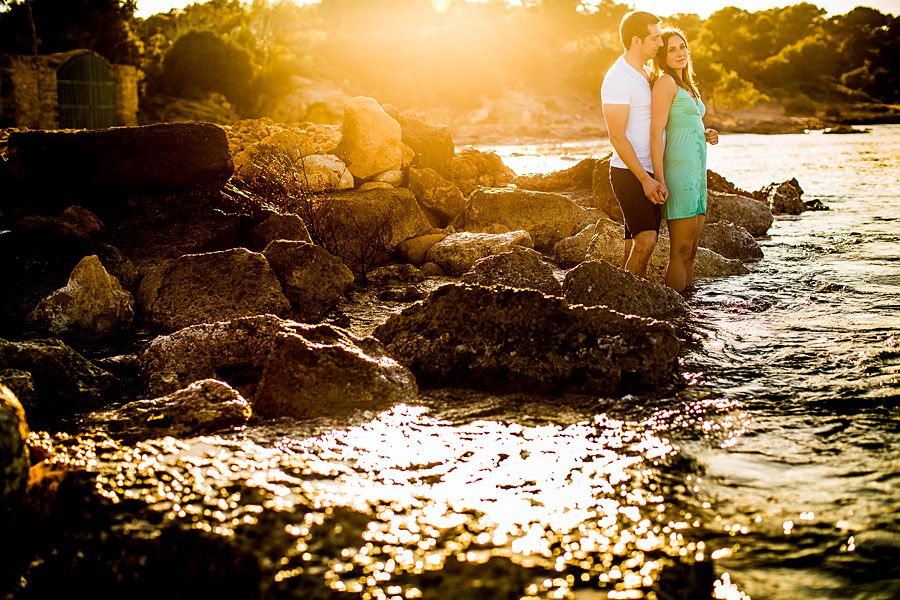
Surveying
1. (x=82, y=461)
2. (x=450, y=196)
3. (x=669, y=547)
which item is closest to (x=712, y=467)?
(x=669, y=547)

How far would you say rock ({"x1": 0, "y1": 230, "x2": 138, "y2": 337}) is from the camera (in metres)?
7.38

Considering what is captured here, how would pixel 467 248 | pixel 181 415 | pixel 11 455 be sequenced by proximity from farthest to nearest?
pixel 467 248
pixel 181 415
pixel 11 455

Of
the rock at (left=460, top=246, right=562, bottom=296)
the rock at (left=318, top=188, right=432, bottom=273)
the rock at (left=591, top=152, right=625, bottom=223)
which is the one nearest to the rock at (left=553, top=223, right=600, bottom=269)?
the rock at (left=591, top=152, right=625, bottom=223)

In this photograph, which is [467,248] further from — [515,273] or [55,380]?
[55,380]

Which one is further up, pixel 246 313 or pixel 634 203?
pixel 634 203

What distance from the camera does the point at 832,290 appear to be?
313 inches

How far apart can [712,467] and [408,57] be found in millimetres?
63701

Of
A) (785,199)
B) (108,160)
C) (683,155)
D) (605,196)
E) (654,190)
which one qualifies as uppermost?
(683,155)

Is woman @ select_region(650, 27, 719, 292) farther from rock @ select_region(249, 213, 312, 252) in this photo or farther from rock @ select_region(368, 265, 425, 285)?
rock @ select_region(249, 213, 312, 252)

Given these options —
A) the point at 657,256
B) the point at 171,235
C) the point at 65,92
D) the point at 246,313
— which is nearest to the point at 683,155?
the point at 657,256

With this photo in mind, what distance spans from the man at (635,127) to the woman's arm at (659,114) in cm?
8

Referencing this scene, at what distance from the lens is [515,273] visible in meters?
7.33

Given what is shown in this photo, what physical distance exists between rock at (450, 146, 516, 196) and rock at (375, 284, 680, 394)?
810 cm

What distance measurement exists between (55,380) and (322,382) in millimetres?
1761
